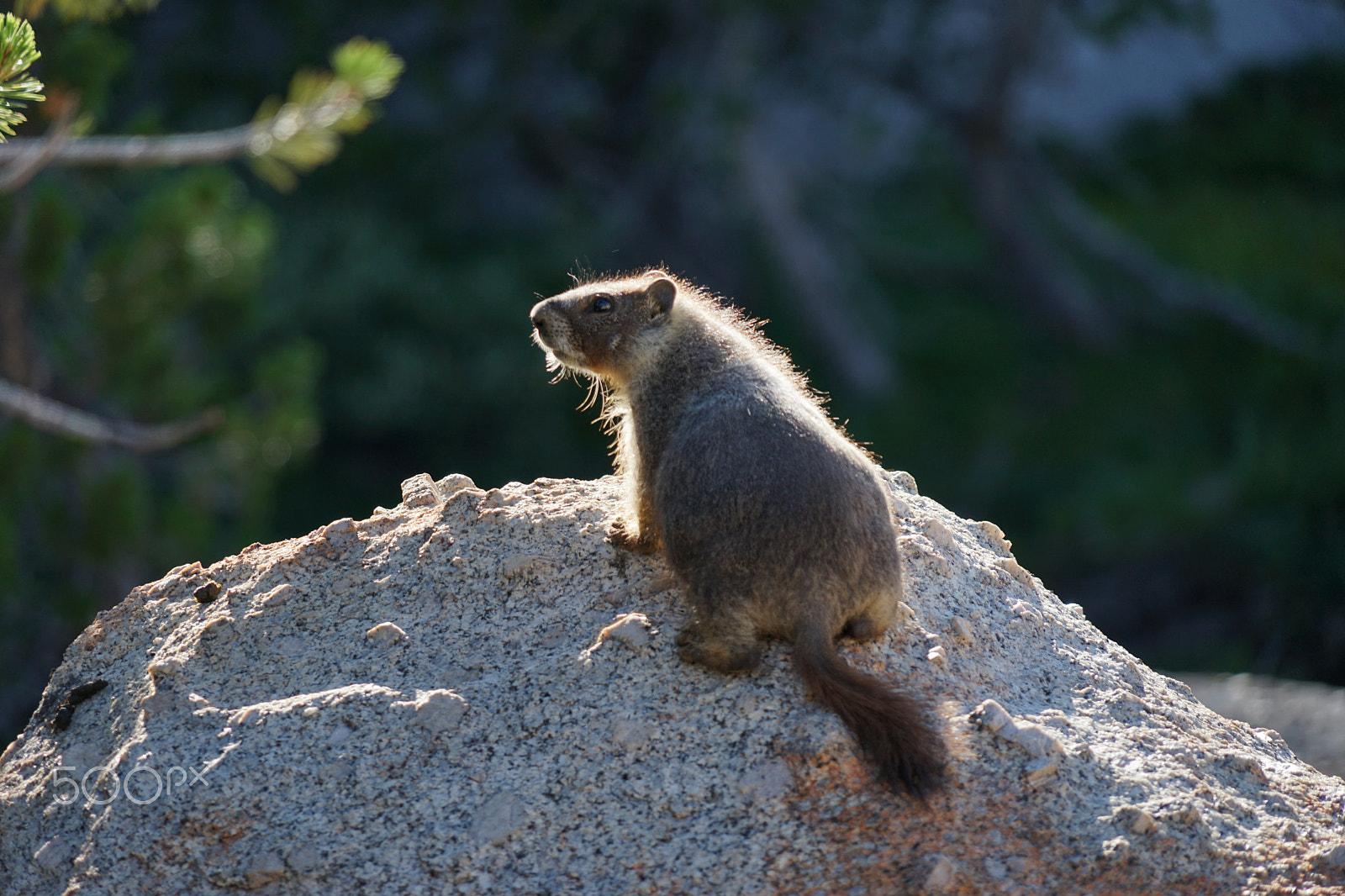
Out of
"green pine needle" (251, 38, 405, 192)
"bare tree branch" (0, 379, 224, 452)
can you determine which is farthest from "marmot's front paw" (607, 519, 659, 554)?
"bare tree branch" (0, 379, 224, 452)

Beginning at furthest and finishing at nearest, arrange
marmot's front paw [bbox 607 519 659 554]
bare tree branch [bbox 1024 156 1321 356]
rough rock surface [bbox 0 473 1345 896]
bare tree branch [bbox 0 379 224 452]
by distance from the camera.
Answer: bare tree branch [bbox 1024 156 1321 356]
bare tree branch [bbox 0 379 224 452]
marmot's front paw [bbox 607 519 659 554]
rough rock surface [bbox 0 473 1345 896]

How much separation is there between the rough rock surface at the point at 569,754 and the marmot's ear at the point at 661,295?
25.8 inches

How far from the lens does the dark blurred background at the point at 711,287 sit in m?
6.57

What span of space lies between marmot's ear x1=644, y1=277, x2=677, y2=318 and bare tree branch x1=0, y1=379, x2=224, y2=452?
2.63 metres

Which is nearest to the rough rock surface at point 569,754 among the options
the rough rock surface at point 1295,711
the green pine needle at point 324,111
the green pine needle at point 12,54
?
the green pine needle at point 12,54

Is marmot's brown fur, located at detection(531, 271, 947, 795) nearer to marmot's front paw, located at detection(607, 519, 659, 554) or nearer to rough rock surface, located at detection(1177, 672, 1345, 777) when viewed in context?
marmot's front paw, located at detection(607, 519, 659, 554)

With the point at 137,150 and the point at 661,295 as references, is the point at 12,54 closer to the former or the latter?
the point at 661,295

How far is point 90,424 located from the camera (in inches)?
216

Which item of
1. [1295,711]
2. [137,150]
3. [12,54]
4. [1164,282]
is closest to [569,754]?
[12,54]

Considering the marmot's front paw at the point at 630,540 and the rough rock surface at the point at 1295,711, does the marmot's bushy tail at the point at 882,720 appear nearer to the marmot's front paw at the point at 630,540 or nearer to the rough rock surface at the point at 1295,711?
the marmot's front paw at the point at 630,540

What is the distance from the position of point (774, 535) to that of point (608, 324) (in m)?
0.99

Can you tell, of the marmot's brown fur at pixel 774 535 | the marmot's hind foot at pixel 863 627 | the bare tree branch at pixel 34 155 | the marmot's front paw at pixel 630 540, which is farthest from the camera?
the bare tree branch at pixel 34 155

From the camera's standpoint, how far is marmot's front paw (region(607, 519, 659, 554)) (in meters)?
3.31

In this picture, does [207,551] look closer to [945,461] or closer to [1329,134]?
[945,461]
